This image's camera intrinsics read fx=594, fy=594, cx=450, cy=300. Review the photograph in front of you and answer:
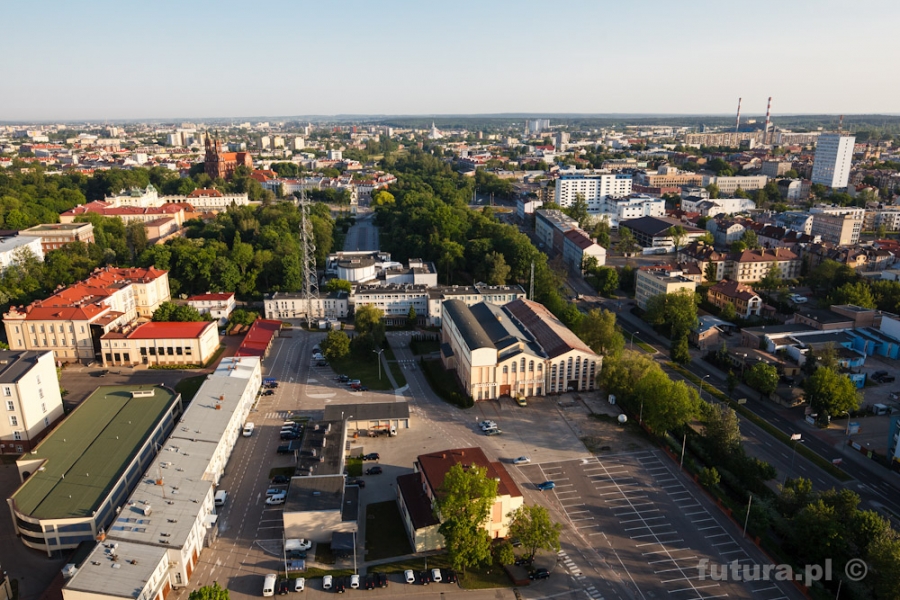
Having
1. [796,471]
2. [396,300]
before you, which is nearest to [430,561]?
[796,471]

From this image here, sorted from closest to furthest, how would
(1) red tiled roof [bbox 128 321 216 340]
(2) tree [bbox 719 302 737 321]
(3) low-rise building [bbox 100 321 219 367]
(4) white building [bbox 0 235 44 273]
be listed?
1. (3) low-rise building [bbox 100 321 219 367]
2. (1) red tiled roof [bbox 128 321 216 340]
3. (2) tree [bbox 719 302 737 321]
4. (4) white building [bbox 0 235 44 273]

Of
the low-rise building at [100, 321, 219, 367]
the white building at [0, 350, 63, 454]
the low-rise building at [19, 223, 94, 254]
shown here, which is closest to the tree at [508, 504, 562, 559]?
the white building at [0, 350, 63, 454]

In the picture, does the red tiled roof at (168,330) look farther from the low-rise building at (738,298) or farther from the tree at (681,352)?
the low-rise building at (738,298)

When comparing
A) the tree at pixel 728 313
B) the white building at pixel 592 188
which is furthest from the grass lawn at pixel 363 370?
the white building at pixel 592 188

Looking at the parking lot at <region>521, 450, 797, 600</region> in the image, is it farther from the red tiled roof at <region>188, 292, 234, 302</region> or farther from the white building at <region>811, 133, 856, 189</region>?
the white building at <region>811, 133, 856, 189</region>

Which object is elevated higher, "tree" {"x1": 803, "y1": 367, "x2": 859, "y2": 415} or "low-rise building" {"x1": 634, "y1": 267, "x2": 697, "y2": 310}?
"low-rise building" {"x1": 634, "y1": 267, "x2": 697, "y2": 310}
